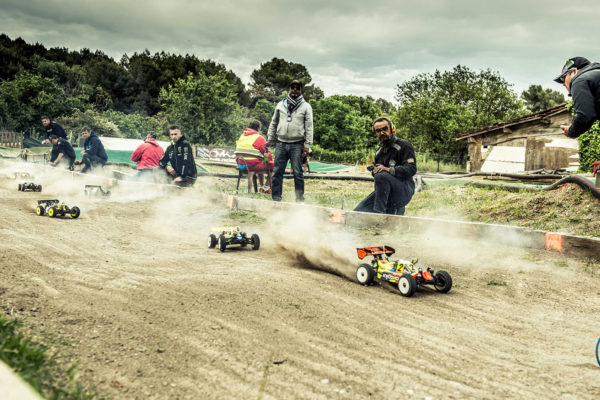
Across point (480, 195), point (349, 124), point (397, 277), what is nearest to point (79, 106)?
point (349, 124)

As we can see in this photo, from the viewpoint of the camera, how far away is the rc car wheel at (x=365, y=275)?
4469 millimetres

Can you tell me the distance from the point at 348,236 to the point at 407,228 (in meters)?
0.91

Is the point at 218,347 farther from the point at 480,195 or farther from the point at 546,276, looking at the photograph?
the point at 480,195

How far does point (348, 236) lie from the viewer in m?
7.07

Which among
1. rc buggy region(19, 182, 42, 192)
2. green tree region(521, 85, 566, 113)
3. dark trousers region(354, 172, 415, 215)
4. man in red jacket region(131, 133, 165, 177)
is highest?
green tree region(521, 85, 566, 113)

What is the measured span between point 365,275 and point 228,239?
7.37 feet

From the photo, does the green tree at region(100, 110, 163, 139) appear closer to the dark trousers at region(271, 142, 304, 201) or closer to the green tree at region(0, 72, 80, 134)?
the green tree at region(0, 72, 80, 134)

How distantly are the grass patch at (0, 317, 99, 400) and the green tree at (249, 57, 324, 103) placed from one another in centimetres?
7427

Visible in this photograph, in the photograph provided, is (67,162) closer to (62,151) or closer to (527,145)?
(62,151)

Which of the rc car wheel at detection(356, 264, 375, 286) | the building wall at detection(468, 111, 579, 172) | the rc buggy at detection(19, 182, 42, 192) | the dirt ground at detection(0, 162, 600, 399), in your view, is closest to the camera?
the dirt ground at detection(0, 162, 600, 399)

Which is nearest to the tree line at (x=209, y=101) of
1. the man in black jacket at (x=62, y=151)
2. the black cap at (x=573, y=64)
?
the man in black jacket at (x=62, y=151)

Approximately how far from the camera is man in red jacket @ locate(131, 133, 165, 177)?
12.5m

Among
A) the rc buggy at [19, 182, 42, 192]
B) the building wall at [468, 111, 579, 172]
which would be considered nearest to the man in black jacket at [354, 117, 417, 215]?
the rc buggy at [19, 182, 42, 192]

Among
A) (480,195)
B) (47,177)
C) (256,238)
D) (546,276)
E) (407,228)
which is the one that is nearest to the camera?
(546,276)
